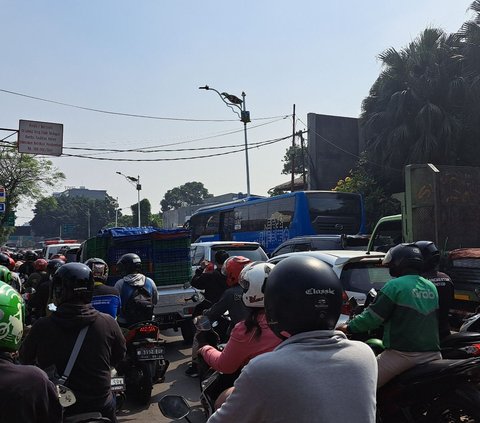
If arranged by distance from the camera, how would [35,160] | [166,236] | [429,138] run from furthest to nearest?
[35,160]
[429,138]
[166,236]

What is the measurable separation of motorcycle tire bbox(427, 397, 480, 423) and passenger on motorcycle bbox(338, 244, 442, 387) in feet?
1.02

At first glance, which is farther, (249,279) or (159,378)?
(159,378)

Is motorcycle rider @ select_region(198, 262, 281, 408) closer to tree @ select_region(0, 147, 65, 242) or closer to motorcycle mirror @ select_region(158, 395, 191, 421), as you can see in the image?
motorcycle mirror @ select_region(158, 395, 191, 421)

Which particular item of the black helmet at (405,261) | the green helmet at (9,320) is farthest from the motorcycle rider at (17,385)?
the black helmet at (405,261)

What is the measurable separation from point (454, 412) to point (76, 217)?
90170mm

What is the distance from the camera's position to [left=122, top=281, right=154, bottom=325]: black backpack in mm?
6164

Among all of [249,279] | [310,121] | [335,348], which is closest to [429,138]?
[310,121]

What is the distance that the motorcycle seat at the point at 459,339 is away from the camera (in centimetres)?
405

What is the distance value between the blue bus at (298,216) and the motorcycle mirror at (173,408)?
15522mm

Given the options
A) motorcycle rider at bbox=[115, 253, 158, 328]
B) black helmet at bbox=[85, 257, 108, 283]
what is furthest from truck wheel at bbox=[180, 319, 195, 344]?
black helmet at bbox=[85, 257, 108, 283]

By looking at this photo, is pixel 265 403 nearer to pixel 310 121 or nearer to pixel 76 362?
pixel 76 362

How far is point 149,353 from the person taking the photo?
5719mm

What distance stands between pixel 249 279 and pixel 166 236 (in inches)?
230

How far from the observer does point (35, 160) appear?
38.6 metres
